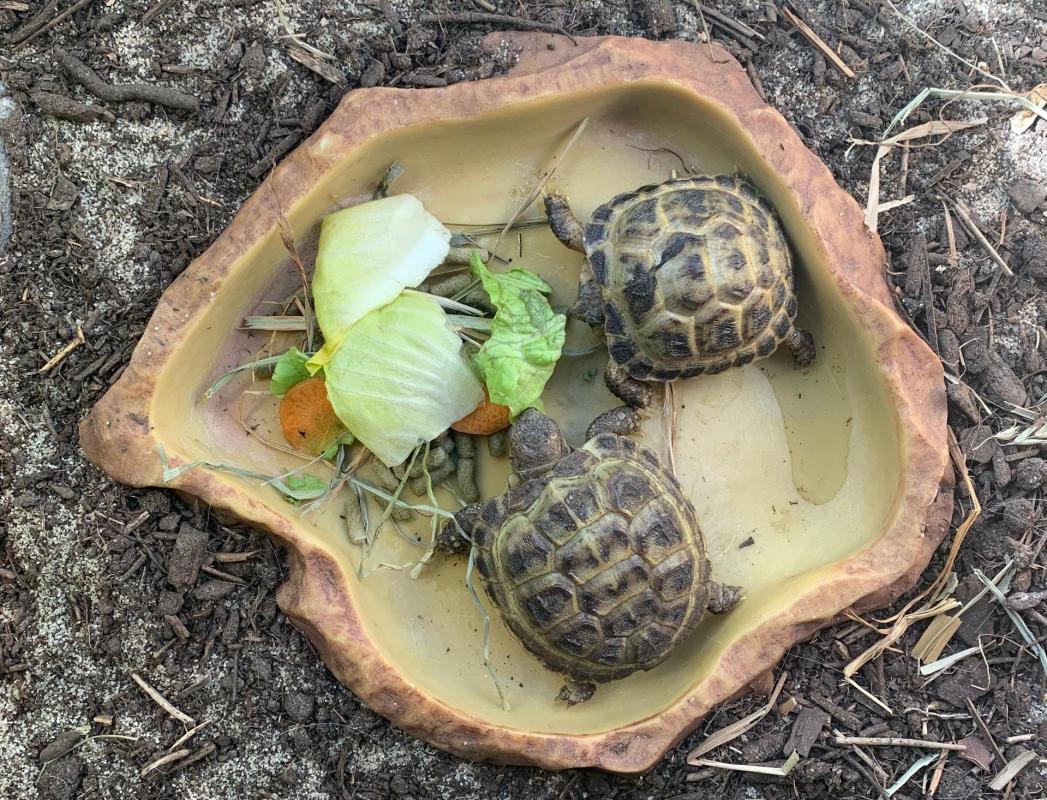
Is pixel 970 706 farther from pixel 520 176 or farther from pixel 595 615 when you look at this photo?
pixel 520 176

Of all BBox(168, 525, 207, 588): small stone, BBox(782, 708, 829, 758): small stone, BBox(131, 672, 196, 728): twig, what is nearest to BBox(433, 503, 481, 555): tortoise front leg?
BBox(168, 525, 207, 588): small stone

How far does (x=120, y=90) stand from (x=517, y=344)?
173 centimetres

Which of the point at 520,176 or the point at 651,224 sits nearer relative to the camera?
the point at 651,224

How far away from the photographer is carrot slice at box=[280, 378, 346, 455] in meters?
3.31

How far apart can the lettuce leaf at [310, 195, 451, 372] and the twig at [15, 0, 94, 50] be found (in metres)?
1.24

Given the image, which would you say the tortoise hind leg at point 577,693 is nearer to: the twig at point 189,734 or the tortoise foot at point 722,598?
the tortoise foot at point 722,598

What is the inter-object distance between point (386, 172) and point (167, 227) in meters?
0.85

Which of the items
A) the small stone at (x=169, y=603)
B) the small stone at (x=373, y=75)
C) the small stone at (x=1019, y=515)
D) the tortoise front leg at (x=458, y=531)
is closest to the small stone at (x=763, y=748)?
the small stone at (x=1019, y=515)

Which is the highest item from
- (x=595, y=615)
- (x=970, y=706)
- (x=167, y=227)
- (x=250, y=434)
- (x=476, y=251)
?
(x=167, y=227)

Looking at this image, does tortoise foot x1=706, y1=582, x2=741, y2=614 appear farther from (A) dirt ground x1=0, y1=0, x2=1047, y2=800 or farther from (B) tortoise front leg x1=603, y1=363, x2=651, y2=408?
(B) tortoise front leg x1=603, y1=363, x2=651, y2=408

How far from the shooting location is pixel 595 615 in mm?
2992

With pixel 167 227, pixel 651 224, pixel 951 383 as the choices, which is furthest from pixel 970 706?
pixel 167 227

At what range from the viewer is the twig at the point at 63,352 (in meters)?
3.40

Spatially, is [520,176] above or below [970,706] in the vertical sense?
above
